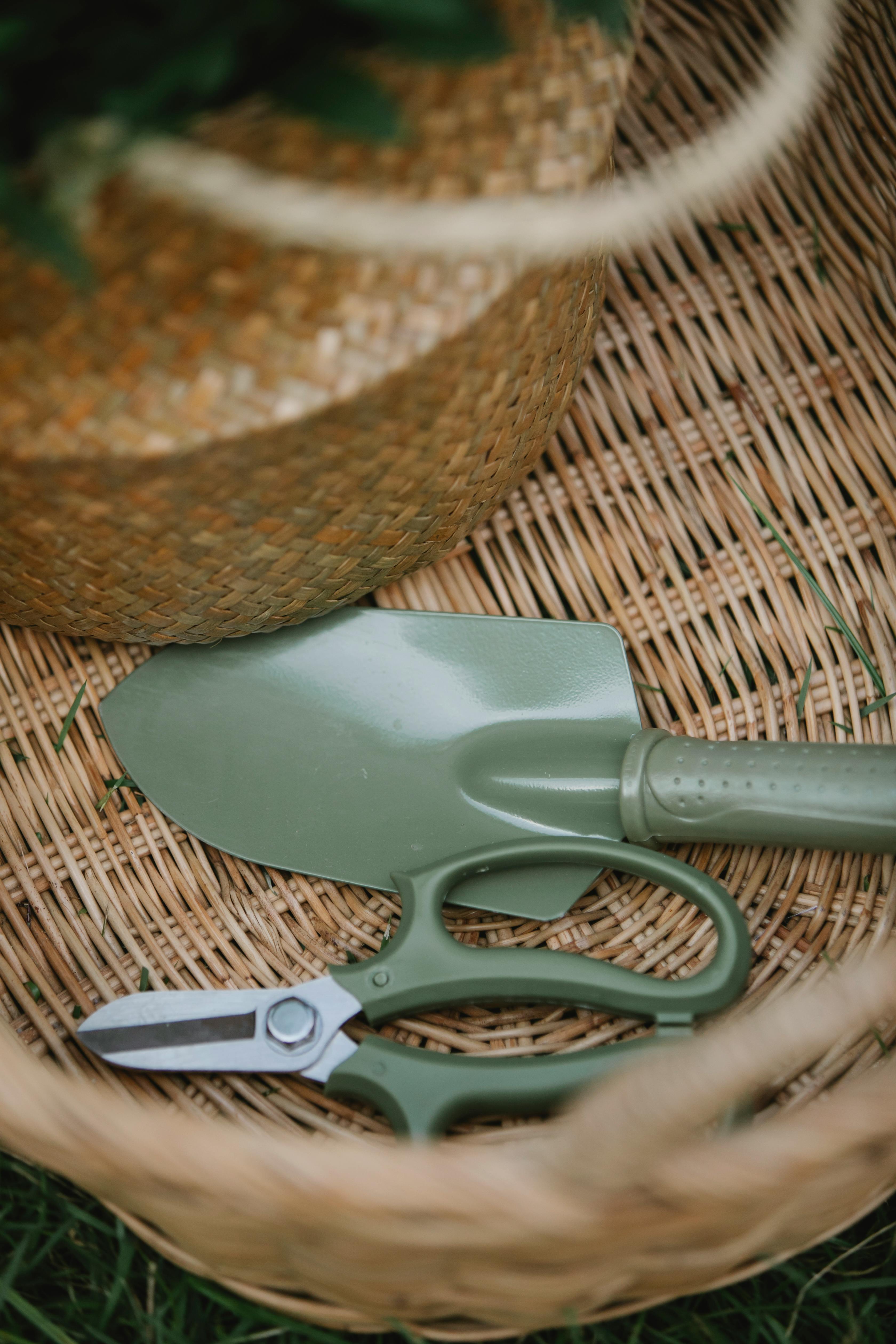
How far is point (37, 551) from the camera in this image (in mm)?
552

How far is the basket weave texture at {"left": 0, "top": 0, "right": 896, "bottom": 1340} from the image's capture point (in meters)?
0.39

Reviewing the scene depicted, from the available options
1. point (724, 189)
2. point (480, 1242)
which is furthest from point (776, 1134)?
point (724, 189)

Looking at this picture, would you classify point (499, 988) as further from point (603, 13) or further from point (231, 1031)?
point (603, 13)

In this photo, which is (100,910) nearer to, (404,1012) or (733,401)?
(404,1012)

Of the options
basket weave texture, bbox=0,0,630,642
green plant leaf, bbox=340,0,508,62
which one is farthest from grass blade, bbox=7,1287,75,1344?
green plant leaf, bbox=340,0,508,62

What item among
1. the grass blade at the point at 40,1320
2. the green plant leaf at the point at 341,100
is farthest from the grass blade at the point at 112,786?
the green plant leaf at the point at 341,100

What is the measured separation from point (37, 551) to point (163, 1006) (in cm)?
26

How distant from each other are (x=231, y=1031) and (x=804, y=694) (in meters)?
0.43

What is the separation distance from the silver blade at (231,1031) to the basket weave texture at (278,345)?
25 cm

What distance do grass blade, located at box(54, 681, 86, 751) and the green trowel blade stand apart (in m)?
0.03

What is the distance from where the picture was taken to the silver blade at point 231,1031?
0.56 m

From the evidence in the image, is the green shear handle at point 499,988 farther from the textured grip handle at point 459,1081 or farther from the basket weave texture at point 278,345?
the basket weave texture at point 278,345

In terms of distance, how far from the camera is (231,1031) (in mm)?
568

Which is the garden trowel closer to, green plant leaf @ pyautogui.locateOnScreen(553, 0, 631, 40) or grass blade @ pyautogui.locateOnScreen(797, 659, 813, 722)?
grass blade @ pyautogui.locateOnScreen(797, 659, 813, 722)
